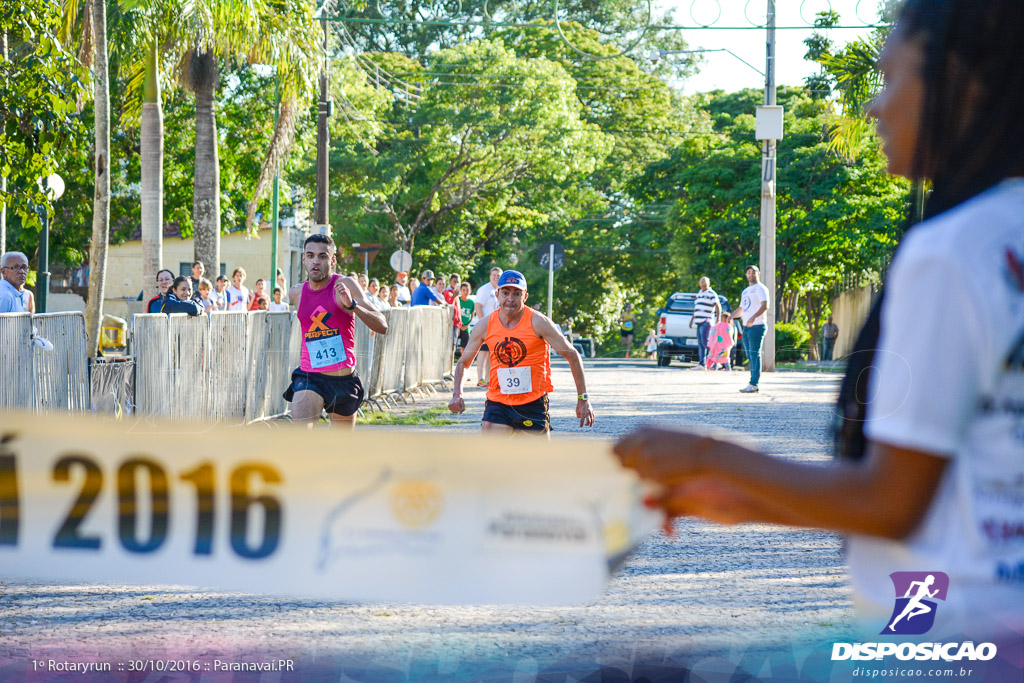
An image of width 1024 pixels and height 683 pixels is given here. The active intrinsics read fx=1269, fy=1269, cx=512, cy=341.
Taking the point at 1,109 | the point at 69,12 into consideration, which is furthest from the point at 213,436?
the point at 69,12

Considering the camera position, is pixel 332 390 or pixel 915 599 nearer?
pixel 915 599

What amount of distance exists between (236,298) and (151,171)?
2.49 metres

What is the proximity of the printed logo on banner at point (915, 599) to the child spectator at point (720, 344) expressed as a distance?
89.3 ft

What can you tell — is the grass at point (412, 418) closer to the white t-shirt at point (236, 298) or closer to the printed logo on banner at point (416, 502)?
the white t-shirt at point (236, 298)

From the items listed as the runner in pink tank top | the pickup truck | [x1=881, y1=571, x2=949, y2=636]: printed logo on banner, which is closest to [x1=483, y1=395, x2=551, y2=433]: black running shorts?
the runner in pink tank top

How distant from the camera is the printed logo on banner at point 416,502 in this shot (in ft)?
7.83

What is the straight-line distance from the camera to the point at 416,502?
241 centimetres

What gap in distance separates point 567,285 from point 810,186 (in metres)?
18.3

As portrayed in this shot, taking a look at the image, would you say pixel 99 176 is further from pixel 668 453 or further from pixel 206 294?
pixel 668 453

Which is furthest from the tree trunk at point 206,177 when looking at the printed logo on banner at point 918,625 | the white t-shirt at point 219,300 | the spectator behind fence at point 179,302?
the printed logo on banner at point 918,625

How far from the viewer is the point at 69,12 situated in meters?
16.5

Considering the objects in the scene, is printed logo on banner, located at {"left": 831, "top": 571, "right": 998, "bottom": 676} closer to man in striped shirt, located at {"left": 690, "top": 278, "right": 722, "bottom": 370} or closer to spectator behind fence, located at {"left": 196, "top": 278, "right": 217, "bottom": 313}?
spectator behind fence, located at {"left": 196, "top": 278, "right": 217, "bottom": 313}

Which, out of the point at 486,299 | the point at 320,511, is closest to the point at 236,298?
the point at 486,299

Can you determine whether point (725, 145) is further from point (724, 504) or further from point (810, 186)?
point (724, 504)
